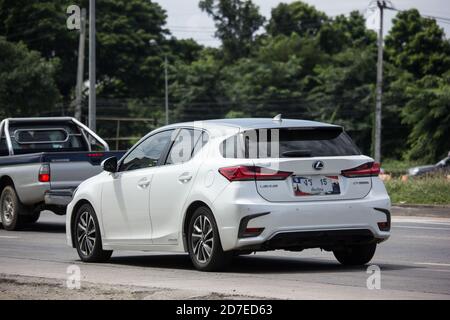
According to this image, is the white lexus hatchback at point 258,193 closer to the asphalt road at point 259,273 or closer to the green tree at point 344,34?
the asphalt road at point 259,273

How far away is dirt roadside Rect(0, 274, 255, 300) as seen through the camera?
876cm

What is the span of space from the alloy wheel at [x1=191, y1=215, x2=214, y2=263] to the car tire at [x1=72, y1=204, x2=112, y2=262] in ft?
6.47

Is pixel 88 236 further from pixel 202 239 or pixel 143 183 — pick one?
pixel 202 239

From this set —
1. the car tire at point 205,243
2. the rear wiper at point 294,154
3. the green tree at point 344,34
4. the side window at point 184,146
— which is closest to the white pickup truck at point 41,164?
the side window at point 184,146

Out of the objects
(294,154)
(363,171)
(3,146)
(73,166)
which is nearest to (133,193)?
(294,154)

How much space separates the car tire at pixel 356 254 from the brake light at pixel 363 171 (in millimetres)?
787

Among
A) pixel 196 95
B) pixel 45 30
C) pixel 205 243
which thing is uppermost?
pixel 45 30

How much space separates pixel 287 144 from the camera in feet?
35.6

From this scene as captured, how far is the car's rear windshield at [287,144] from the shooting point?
1074 centimetres

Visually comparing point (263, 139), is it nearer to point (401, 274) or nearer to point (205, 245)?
point (205, 245)

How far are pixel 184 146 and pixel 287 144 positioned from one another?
48.0 inches

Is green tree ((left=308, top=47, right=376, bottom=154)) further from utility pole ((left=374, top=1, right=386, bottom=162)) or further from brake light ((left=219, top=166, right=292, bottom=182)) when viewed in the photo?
brake light ((left=219, top=166, right=292, bottom=182))

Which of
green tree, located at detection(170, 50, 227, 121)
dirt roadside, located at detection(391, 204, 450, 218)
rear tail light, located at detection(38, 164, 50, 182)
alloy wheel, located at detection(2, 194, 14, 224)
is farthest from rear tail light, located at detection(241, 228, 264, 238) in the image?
green tree, located at detection(170, 50, 227, 121)

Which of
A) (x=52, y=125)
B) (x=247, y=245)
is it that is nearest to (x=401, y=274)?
(x=247, y=245)
